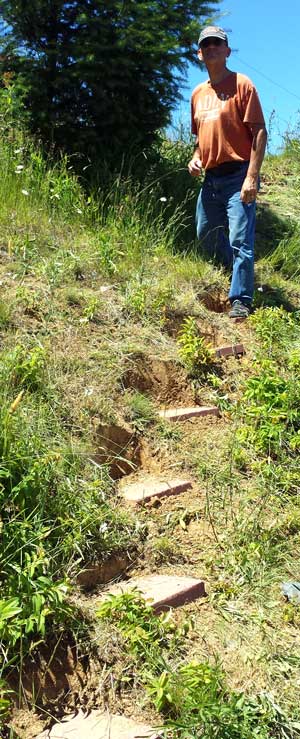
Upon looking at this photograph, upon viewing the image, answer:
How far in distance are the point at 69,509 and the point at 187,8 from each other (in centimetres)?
441

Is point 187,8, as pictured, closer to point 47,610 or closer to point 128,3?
point 128,3

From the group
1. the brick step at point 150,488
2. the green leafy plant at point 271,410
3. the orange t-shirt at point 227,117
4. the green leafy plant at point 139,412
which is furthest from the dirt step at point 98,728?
the orange t-shirt at point 227,117

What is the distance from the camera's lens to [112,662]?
7.78 feet

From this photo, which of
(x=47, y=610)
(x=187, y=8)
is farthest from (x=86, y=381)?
(x=187, y=8)

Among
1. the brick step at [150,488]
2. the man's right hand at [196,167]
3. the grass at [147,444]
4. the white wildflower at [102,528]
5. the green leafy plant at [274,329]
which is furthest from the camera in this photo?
the man's right hand at [196,167]

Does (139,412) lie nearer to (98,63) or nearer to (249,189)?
(249,189)

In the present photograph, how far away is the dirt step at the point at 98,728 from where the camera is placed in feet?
6.93

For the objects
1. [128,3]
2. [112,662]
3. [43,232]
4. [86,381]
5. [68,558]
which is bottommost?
[112,662]

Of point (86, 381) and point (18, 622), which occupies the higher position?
point (86, 381)

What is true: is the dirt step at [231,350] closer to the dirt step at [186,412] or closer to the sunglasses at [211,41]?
the dirt step at [186,412]

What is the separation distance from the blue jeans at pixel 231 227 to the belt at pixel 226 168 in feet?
0.07

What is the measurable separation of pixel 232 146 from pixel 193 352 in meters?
1.72

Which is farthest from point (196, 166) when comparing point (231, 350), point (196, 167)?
point (231, 350)

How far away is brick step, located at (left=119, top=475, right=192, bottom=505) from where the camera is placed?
3137 mm
